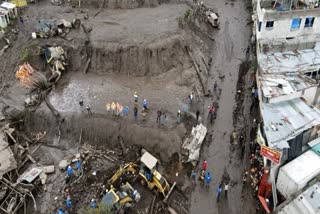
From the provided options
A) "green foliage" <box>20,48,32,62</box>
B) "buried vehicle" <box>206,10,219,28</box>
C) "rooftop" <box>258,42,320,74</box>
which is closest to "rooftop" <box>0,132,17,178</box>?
"green foliage" <box>20,48,32,62</box>

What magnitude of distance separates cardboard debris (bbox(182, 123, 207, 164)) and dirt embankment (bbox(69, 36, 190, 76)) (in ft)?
26.3

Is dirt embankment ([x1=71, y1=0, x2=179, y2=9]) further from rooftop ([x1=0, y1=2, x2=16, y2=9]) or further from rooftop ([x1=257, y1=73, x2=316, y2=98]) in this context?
rooftop ([x1=257, y1=73, x2=316, y2=98])

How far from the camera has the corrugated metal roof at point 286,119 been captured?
103 feet

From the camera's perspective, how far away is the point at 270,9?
39.0 meters

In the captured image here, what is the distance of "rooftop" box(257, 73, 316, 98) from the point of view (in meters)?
34.2

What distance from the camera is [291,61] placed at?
3753 centimetres

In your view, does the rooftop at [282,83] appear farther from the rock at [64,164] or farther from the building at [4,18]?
the building at [4,18]

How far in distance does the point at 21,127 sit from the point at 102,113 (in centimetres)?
712

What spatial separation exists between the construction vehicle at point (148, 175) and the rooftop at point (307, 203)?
866 cm

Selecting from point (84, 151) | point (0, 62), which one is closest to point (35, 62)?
point (0, 62)

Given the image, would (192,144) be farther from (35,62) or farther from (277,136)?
(35,62)

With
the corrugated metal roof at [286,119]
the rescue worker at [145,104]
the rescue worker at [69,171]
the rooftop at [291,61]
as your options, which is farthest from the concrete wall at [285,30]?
the rescue worker at [69,171]

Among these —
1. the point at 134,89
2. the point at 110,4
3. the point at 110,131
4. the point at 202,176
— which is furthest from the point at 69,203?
the point at 110,4

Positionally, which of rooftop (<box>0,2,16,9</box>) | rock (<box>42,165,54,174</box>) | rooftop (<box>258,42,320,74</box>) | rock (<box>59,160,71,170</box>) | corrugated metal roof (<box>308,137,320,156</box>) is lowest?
rock (<box>42,165,54,174</box>)
